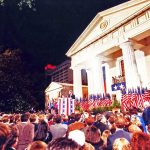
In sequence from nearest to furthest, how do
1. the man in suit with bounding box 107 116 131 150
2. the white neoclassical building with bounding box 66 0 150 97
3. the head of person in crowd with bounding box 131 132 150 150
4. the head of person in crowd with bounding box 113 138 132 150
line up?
the head of person in crowd with bounding box 131 132 150 150
the head of person in crowd with bounding box 113 138 132 150
the man in suit with bounding box 107 116 131 150
the white neoclassical building with bounding box 66 0 150 97

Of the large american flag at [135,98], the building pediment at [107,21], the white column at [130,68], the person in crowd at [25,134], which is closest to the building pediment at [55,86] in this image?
the building pediment at [107,21]

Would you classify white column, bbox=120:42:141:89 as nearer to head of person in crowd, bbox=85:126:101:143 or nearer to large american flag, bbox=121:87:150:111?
large american flag, bbox=121:87:150:111

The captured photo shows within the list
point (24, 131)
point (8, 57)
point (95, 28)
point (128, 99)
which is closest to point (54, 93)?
point (95, 28)

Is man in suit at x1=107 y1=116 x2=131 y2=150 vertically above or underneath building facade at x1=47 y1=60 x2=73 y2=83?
underneath

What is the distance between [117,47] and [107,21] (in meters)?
3.54

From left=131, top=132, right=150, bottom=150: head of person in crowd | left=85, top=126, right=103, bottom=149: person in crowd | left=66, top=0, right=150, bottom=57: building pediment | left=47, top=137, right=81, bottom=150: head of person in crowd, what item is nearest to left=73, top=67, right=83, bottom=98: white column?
left=66, top=0, right=150, bottom=57: building pediment

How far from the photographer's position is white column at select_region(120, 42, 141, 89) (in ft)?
→ 64.3

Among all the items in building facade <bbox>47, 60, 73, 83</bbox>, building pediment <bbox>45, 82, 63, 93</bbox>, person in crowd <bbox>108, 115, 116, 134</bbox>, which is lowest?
person in crowd <bbox>108, 115, 116, 134</bbox>

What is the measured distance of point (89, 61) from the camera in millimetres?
26750

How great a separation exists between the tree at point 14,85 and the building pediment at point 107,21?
10678 millimetres

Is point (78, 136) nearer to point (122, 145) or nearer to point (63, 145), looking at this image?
point (122, 145)

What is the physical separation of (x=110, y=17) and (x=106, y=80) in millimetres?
7880

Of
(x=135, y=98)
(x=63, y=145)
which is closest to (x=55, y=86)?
(x=135, y=98)

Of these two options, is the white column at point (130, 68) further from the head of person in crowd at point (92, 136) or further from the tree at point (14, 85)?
the head of person in crowd at point (92, 136)
